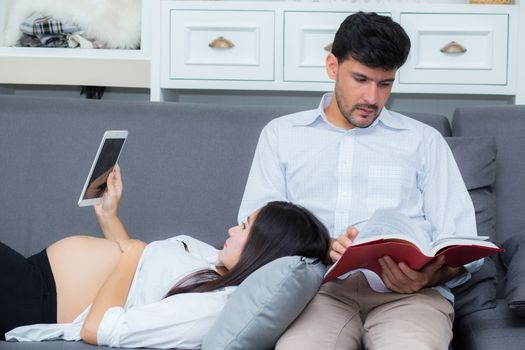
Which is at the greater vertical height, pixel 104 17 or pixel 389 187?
pixel 104 17

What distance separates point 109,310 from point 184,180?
67cm

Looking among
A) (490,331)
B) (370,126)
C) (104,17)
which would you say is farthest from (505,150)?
(104,17)

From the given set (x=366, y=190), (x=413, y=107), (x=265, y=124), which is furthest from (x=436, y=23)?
(x=366, y=190)

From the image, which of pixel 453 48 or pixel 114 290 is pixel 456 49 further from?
pixel 114 290

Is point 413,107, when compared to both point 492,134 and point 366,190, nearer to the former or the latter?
point 492,134

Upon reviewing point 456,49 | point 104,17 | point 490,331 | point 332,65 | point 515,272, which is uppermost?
point 104,17

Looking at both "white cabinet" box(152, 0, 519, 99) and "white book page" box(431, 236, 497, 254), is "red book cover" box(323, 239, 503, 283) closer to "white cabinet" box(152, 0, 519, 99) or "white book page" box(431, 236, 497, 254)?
"white book page" box(431, 236, 497, 254)

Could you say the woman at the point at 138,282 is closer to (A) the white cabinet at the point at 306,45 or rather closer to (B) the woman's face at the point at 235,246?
(B) the woman's face at the point at 235,246

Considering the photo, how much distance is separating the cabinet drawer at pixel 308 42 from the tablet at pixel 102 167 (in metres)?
0.88

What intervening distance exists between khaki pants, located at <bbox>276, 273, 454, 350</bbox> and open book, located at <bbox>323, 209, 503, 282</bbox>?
103mm

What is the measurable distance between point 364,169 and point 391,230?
48 centimetres

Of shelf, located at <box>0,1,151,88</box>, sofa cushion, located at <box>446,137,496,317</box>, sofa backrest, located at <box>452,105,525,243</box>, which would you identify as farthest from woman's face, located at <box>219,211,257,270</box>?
shelf, located at <box>0,1,151,88</box>

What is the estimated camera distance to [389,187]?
195cm

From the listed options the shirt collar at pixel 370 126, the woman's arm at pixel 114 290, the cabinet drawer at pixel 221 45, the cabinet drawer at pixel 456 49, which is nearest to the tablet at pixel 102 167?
the woman's arm at pixel 114 290
